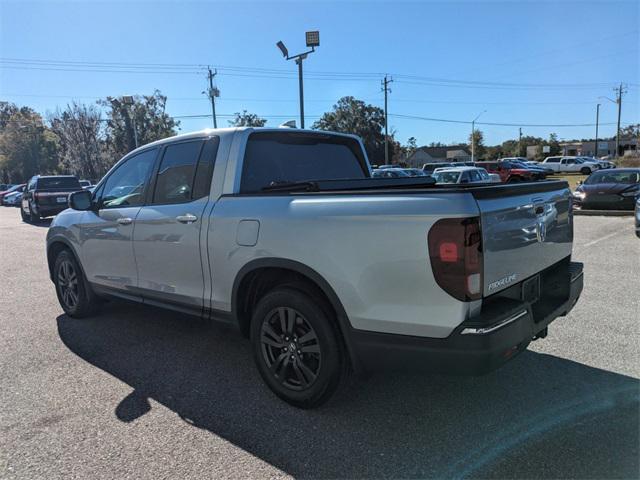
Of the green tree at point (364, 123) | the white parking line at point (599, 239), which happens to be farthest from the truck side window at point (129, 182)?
the green tree at point (364, 123)

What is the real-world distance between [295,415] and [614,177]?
15.9m

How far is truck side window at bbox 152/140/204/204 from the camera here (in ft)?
12.8

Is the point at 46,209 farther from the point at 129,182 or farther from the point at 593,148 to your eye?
the point at 593,148

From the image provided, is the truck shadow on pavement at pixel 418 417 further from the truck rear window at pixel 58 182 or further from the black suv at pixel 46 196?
the truck rear window at pixel 58 182

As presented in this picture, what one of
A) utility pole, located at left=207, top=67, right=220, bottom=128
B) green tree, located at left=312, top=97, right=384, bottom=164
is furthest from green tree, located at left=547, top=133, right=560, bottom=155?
utility pole, located at left=207, top=67, right=220, bottom=128

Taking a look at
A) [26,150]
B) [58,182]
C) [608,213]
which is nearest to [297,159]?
[608,213]

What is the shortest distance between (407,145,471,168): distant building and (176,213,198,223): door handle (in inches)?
3950

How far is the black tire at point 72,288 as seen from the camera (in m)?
5.22

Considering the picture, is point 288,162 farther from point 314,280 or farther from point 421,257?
point 421,257

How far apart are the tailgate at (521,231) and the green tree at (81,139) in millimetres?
65410

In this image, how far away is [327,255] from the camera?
112 inches

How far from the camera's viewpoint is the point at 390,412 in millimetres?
3158

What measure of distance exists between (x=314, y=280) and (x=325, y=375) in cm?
62

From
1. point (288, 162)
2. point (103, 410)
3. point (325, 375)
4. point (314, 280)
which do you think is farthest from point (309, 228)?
point (103, 410)
